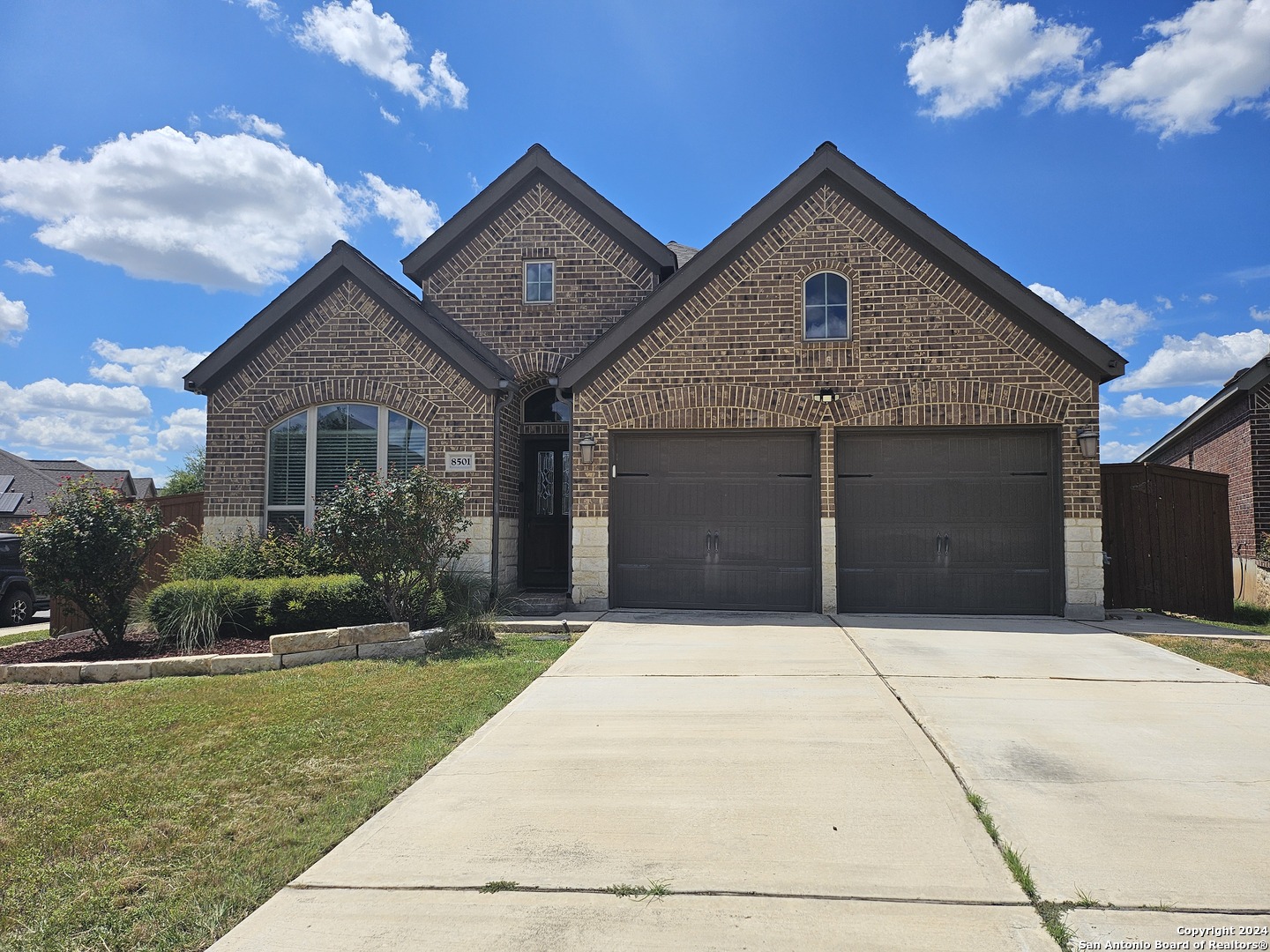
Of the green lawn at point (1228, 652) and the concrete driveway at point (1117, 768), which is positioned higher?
the green lawn at point (1228, 652)

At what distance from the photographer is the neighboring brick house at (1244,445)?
1362cm

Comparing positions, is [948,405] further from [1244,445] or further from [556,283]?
[1244,445]

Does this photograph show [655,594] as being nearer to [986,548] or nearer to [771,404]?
[771,404]

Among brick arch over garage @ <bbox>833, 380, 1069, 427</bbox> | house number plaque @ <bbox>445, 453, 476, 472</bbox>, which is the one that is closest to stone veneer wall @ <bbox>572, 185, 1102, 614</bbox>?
brick arch over garage @ <bbox>833, 380, 1069, 427</bbox>

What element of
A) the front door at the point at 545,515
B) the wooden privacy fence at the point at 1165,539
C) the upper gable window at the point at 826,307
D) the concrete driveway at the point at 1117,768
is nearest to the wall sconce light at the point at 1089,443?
the wooden privacy fence at the point at 1165,539

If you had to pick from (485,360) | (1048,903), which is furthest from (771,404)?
(1048,903)

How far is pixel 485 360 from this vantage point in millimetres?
12469

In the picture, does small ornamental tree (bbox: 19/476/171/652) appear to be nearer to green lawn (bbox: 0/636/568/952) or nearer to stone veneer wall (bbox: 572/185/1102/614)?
green lawn (bbox: 0/636/568/952)

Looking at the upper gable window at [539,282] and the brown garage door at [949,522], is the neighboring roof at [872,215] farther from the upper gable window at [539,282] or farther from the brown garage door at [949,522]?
the upper gable window at [539,282]

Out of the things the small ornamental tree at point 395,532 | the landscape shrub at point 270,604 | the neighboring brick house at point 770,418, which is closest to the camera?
the landscape shrub at point 270,604

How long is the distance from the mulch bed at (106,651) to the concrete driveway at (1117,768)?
683 centimetres

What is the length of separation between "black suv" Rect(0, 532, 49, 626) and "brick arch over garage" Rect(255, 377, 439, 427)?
6192 mm

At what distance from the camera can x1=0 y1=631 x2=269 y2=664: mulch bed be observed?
8.56 m

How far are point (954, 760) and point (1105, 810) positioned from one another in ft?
2.88
